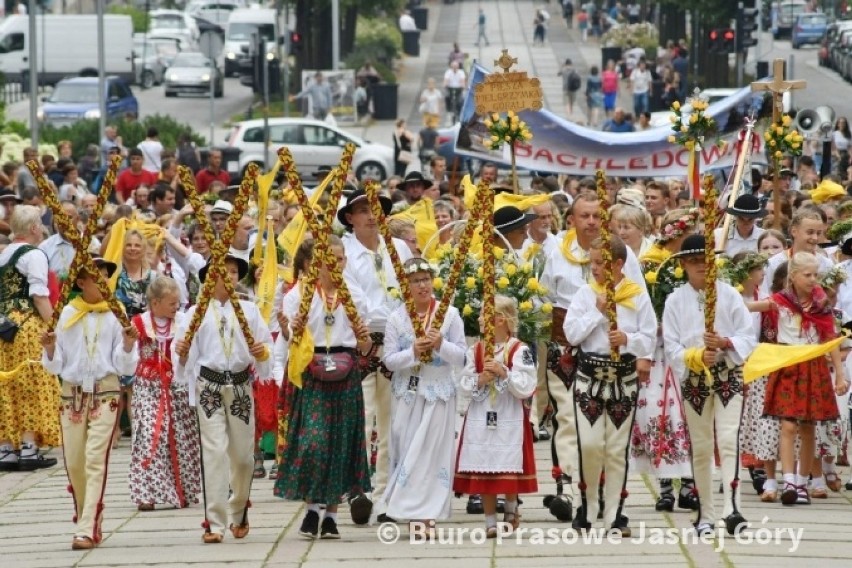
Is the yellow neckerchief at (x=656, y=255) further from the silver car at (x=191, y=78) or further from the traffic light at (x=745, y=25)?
the silver car at (x=191, y=78)

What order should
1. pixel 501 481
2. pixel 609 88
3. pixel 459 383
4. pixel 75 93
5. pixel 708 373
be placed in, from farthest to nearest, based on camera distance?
pixel 609 88, pixel 75 93, pixel 459 383, pixel 501 481, pixel 708 373

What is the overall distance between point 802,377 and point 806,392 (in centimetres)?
10

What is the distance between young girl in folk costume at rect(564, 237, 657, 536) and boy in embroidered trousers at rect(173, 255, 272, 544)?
6.00 ft

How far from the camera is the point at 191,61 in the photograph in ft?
206

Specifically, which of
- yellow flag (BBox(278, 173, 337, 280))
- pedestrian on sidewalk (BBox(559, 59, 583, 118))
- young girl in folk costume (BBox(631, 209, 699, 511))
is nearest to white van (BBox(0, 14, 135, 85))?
pedestrian on sidewalk (BBox(559, 59, 583, 118))

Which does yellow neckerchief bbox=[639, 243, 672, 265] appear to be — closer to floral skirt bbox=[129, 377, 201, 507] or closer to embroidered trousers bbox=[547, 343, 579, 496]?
embroidered trousers bbox=[547, 343, 579, 496]

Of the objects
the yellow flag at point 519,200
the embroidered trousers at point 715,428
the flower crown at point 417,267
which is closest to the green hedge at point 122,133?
the yellow flag at point 519,200

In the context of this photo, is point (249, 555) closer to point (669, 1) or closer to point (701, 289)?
point (701, 289)

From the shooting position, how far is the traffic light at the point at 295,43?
5732 centimetres

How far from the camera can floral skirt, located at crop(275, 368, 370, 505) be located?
1161 centimetres

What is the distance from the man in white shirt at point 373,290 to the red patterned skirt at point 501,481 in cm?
116

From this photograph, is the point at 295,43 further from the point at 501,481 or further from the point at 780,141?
the point at 501,481

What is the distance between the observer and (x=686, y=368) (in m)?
11.5

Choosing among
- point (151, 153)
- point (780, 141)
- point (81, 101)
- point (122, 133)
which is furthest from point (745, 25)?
point (780, 141)
